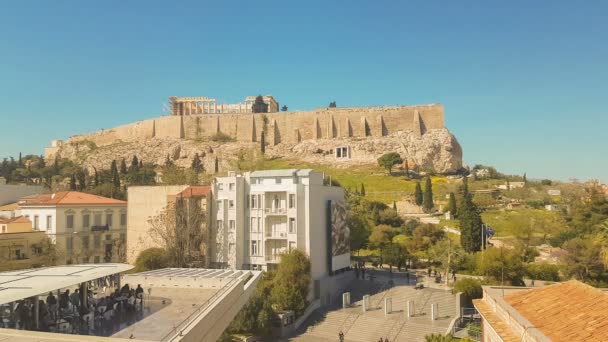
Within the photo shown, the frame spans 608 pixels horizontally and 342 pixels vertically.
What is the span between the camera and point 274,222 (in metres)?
39.0

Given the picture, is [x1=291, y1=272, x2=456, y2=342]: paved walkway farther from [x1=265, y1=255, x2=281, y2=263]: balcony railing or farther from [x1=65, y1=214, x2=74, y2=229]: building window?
[x1=65, y1=214, x2=74, y2=229]: building window

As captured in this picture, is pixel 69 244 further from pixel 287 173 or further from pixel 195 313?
pixel 195 313

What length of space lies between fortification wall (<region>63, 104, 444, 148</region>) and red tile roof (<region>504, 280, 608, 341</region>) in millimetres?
97209

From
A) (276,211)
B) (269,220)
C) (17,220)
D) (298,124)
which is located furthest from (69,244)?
(298,124)

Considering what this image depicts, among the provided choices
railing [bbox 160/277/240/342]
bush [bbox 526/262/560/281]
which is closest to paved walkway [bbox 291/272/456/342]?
bush [bbox 526/262/560/281]

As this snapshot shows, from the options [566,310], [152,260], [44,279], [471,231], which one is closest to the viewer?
[566,310]

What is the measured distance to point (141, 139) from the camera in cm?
12200

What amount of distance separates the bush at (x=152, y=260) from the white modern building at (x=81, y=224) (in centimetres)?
657

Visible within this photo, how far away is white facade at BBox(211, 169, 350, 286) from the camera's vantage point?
37781 millimetres

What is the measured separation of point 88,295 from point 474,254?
115 ft

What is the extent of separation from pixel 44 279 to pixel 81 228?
29509 mm

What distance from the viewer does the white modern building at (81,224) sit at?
40.2 meters

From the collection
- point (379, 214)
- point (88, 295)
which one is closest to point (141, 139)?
point (379, 214)

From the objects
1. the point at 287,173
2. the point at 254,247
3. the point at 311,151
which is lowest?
the point at 254,247
